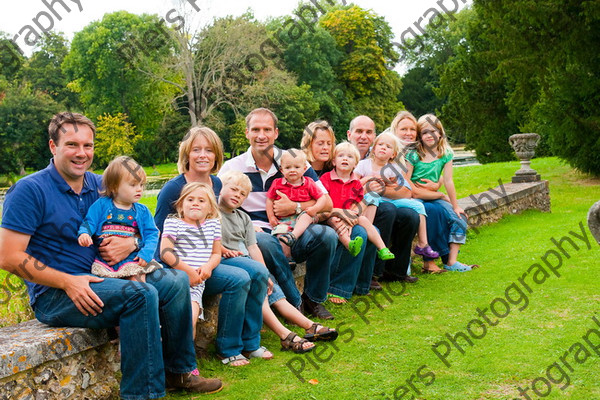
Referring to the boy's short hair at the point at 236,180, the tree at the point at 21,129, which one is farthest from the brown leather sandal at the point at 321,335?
the tree at the point at 21,129

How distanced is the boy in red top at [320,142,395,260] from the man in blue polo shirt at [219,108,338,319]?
0.33 meters

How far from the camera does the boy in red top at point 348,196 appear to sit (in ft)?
16.3

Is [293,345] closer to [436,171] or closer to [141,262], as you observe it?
[141,262]

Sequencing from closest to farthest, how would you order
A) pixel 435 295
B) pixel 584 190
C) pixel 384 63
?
pixel 435 295 → pixel 584 190 → pixel 384 63

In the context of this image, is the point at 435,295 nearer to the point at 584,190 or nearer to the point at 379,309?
the point at 379,309

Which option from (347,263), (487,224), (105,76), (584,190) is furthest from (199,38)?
(347,263)

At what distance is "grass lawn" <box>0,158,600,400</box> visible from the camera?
3.19 metres

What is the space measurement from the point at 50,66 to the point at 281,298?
4326 centimetres

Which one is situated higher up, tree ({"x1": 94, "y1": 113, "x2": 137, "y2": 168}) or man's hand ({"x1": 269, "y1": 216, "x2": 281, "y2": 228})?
tree ({"x1": 94, "y1": 113, "x2": 137, "y2": 168})

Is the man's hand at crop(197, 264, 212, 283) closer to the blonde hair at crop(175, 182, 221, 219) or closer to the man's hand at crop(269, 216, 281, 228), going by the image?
the blonde hair at crop(175, 182, 221, 219)

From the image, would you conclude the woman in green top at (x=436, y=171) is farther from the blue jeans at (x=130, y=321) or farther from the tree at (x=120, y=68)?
the tree at (x=120, y=68)

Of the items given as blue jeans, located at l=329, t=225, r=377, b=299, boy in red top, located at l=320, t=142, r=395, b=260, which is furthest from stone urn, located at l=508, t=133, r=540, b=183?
blue jeans, located at l=329, t=225, r=377, b=299

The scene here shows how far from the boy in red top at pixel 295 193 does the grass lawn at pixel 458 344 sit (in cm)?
76

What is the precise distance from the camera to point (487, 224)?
8.80 metres
